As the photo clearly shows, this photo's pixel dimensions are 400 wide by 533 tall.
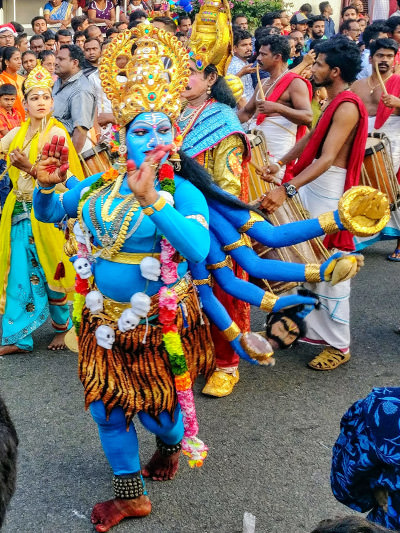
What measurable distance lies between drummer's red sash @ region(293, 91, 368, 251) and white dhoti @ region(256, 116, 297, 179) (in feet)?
5.42

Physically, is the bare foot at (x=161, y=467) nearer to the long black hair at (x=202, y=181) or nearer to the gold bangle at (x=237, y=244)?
the gold bangle at (x=237, y=244)

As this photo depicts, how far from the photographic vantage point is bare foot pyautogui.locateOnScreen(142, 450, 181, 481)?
140 inches

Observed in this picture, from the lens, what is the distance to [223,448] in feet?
12.8

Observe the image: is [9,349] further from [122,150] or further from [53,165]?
[122,150]

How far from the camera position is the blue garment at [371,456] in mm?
1870

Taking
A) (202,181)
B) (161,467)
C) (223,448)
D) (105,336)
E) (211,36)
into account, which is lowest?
(223,448)

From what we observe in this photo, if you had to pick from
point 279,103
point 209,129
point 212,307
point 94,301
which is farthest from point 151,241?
point 279,103

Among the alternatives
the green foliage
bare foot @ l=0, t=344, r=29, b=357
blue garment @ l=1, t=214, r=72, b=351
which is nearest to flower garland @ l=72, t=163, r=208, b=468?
blue garment @ l=1, t=214, r=72, b=351

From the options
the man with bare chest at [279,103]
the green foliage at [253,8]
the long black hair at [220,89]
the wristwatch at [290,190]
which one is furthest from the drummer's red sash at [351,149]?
the green foliage at [253,8]

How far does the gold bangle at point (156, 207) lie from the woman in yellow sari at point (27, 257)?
2336 mm

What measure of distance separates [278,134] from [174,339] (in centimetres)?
375

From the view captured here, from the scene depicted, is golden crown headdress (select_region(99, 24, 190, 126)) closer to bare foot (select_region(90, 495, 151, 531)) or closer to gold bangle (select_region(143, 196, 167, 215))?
gold bangle (select_region(143, 196, 167, 215))

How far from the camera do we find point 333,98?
4762 mm

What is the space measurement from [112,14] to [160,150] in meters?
10.3
